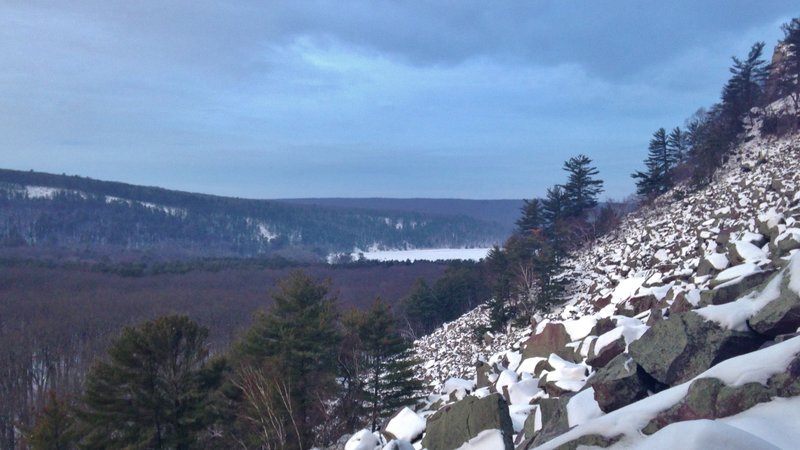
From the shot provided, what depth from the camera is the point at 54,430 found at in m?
16.5

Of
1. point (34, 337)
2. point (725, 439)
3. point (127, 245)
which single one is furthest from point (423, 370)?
point (127, 245)

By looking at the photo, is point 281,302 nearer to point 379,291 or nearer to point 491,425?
point 491,425

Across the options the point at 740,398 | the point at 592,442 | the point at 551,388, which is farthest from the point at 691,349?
the point at 551,388

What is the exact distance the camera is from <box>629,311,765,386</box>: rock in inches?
308

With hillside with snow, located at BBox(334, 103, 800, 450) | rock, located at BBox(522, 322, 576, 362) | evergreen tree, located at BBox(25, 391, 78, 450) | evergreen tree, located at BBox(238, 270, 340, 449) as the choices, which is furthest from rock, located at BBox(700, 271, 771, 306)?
evergreen tree, located at BBox(25, 391, 78, 450)

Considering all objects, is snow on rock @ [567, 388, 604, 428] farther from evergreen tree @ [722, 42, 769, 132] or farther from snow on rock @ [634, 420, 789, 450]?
evergreen tree @ [722, 42, 769, 132]

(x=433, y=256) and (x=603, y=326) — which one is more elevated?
(x=603, y=326)

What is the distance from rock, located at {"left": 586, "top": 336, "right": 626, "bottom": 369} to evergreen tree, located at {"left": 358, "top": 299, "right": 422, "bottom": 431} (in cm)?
868

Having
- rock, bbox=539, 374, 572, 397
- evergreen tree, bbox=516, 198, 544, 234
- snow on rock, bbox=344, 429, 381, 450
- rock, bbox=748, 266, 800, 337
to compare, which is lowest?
snow on rock, bbox=344, 429, 381, 450

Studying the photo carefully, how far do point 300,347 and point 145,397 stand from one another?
520cm

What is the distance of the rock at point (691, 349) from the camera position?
7.83 m

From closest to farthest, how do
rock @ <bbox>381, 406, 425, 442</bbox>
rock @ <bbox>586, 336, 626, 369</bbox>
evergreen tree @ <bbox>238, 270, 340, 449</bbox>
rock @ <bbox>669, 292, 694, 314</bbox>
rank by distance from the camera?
rock @ <bbox>381, 406, 425, 442</bbox> → rock @ <bbox>586, 336, 626, 369</bbox> → rock @ <bbox>669, 292, 694, 314</bbox> → evergreen tree @ <bbox>238, 270, 340, 449</bbox>

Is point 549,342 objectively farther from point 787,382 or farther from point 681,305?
point 787,382

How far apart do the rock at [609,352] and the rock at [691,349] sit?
119 inches
